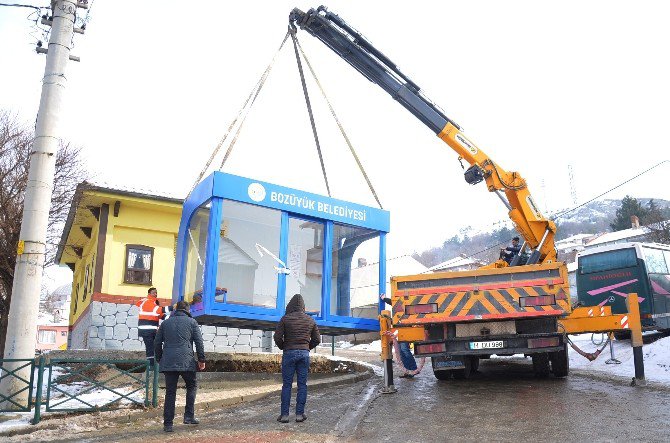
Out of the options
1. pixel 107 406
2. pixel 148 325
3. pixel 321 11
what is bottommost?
pixel 107 406

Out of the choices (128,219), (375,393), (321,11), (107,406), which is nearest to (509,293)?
(375,393)

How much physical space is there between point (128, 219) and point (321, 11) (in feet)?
26.4

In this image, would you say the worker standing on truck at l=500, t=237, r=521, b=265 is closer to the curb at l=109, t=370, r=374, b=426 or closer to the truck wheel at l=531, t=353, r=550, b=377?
the truck wheel at l=531, t=353, r=550, b=377

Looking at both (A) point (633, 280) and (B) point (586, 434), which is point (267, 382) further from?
(A) point (633, 280)

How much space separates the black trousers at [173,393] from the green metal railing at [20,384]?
2.27 metres

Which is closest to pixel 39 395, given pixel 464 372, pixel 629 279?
pixel 464 372

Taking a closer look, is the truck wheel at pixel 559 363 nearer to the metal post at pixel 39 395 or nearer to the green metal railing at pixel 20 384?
the metal post at pixel 39 395

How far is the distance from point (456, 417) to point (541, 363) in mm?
4027

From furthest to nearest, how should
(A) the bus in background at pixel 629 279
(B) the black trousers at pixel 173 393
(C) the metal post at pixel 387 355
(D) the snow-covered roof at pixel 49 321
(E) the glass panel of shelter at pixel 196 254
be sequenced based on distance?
(D) the snow-covered roof at pixel 49 321
(A) the bus in background at pixel 629 279
(E) the glass panel of shelter at pixel 196 254
(C) the metal post at pixel 387 355
(B) the black trousers at pixel 173 393

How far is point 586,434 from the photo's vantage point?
580cm

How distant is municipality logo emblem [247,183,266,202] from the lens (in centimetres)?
1001

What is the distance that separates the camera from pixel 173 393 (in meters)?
7.25

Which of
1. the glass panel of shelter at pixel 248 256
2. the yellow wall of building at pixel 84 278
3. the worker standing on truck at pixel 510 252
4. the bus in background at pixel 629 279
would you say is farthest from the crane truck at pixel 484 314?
the yellow wall of building at pixel 84 278

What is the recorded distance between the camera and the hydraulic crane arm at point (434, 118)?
1172cm
